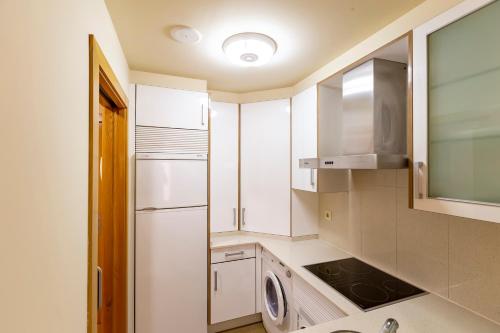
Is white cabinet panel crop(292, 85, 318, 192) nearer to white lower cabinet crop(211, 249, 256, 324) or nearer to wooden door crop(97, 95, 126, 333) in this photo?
white lower cabinet crop(211, 249, 256, 324)

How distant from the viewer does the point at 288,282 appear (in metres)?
1.89

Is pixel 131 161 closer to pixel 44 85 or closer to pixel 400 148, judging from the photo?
pixel 44 85

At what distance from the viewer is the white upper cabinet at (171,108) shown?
1939 millimetres


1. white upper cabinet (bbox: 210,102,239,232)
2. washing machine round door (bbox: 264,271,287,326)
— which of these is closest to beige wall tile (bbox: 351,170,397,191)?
washing machine round door (bbox: 264,271,287,326)

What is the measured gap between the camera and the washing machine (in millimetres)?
1885

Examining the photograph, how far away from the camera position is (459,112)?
40.1 inches

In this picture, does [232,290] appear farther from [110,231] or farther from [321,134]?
[321,134]

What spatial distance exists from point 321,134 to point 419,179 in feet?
2.99

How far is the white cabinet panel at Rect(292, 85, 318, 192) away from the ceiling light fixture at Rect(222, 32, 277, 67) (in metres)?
0.60

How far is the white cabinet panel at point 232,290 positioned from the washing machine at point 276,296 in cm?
13

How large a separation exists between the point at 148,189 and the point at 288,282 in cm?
133

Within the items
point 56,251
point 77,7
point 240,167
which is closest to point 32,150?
point 56,251

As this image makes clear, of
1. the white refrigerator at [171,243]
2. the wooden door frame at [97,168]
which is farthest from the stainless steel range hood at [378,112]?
the wooden door frame at [97,168]

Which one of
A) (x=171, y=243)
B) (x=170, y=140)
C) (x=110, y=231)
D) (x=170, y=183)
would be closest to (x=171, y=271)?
(x=171, y=243)
